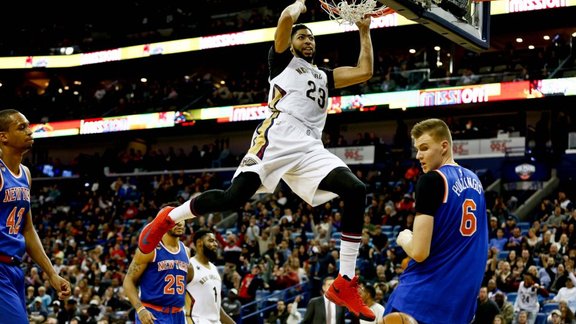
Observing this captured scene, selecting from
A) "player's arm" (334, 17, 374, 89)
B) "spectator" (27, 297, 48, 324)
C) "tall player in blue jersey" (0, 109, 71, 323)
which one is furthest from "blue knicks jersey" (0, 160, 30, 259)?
"spectator" (27, 297, 48, 324)

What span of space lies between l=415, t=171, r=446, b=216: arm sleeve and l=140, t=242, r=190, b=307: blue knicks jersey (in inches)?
182

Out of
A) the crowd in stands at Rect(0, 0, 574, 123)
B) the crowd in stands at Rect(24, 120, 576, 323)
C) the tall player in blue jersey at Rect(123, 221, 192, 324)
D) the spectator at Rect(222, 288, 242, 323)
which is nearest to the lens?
the tall player in blue jersey at Rect(123, 221, 192, 324)

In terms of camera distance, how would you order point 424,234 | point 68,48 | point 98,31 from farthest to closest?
point 98,31 → point 68,48 → point 424,234

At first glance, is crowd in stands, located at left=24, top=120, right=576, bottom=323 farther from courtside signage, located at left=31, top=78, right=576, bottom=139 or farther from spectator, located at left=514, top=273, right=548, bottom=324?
courtside signage, located at left=31, top=78, right=576, bottom=139

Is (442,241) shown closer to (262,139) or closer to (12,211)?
(262,139)

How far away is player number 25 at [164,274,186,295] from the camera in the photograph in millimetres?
8969

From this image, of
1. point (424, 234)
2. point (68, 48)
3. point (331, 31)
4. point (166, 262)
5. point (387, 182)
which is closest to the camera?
point (424, 234)

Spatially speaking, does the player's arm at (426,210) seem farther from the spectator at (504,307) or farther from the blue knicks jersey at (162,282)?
the spectator at (504,307)

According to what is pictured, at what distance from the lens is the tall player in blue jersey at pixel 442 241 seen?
496 cm

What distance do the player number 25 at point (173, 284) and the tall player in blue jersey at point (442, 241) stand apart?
4289 mm

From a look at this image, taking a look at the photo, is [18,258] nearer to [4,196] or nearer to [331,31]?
[4,196]

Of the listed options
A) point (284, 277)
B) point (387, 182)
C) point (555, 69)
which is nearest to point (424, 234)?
point (284, 277)

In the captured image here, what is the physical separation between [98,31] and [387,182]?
72.3ft

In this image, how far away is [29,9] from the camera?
43625mm
